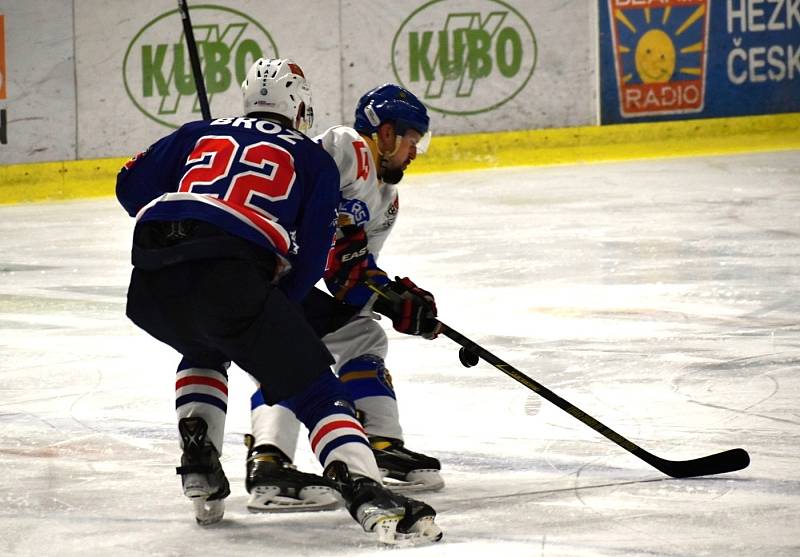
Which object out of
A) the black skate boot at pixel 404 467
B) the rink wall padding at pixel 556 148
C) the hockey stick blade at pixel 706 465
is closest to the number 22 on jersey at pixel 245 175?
the black skate boot at pixel 404 467

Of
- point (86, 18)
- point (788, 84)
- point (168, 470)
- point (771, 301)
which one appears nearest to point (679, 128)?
point (788, 84)

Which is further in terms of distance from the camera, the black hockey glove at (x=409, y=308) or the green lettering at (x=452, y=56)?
the green lettering at (x=452, y=56)

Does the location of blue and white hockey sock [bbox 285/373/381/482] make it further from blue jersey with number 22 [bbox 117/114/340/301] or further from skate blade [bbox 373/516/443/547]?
blue jersey with number 22 [bbox 117/114/340/301]

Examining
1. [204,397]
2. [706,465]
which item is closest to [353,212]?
[204,397]

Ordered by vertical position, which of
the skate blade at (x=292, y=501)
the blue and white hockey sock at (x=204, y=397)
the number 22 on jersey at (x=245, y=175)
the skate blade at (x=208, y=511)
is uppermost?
the number 22 on jersey at (x=245, y=175)

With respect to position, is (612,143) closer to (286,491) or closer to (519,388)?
(519,388)

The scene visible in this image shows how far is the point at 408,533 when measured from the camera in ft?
8.56

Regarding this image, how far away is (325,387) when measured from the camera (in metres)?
2.68

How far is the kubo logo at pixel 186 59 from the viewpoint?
8789 millimetres

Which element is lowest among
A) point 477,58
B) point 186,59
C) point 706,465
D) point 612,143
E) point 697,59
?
point 612,143

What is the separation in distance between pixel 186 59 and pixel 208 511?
634 centimetres

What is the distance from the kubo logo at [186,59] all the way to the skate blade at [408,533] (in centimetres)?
639

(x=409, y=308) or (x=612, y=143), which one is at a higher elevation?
(x=409, y=308)

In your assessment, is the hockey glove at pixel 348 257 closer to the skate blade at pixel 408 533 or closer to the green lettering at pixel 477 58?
the skate blade at pixel 408 533
